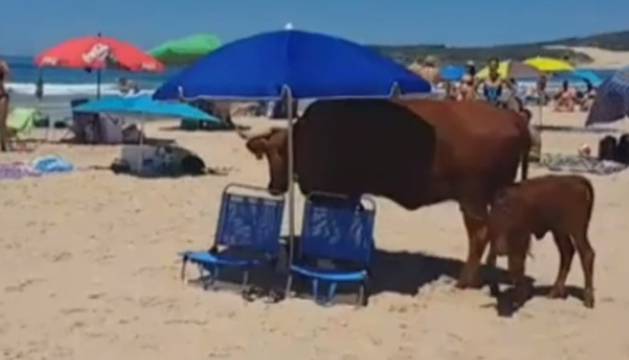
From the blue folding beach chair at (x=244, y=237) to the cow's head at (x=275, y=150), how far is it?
0.53ft

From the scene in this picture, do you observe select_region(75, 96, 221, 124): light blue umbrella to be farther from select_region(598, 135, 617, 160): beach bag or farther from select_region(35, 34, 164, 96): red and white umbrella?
select_region(598, 135, 617, 160): beach bag

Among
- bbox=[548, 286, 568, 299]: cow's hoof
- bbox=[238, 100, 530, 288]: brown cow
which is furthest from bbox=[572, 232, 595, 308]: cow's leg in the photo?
bbox=[238, 100, 530, 288]: brown cow

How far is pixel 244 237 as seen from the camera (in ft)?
29.2

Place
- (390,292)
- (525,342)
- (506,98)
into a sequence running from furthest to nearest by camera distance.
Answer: (506,98)
(390,292)
(525,342)

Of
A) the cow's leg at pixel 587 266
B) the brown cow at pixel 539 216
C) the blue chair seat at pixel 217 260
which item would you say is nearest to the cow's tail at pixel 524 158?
the brown cow at pixel 539 216

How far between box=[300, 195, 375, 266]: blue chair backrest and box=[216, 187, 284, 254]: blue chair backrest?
239 mm

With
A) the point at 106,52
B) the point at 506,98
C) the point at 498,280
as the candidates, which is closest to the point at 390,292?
the point at 498,280

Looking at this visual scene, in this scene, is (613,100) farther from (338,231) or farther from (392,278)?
(338,231)

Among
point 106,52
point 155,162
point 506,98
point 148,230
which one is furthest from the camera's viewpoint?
point 506,98

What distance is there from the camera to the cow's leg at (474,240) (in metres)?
8.70

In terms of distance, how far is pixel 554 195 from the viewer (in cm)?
824

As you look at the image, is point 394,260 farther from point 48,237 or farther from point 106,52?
point 106,52

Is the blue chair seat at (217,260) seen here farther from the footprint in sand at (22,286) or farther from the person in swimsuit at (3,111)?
the person in swimsuit at (3,111)

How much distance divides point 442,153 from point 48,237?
4.19 metres
